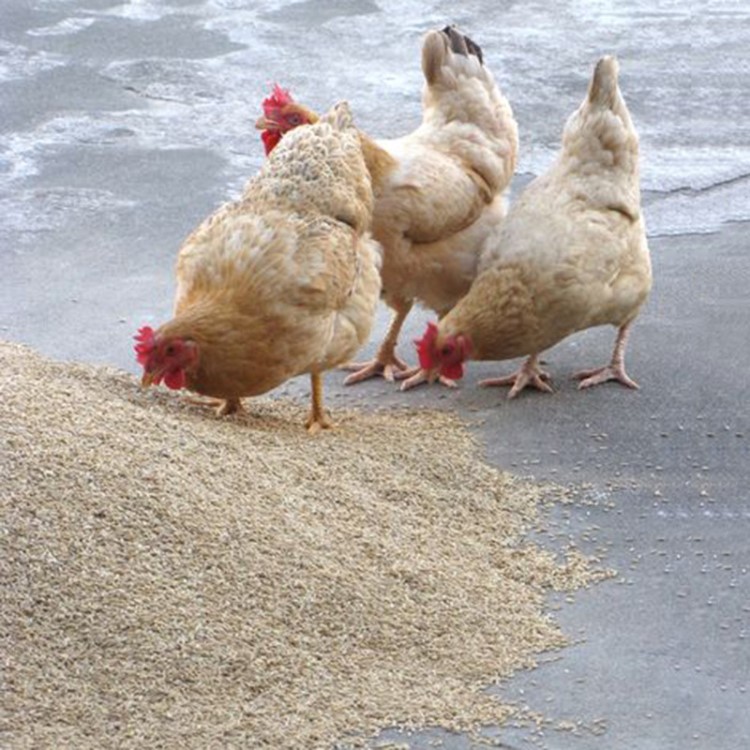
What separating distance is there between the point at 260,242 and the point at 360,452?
77 centimetres

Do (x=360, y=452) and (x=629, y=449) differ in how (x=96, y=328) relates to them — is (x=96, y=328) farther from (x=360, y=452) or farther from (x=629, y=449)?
(x=629, y=449)

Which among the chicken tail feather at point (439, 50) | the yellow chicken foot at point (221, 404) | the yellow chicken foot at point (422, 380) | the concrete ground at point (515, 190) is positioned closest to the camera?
the concrete ground at point (515, 190)

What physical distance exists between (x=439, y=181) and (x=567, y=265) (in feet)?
2.03

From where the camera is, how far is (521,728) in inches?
144

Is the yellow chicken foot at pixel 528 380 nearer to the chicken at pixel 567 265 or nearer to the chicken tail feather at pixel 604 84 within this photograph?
the chicken at pixel 567 265

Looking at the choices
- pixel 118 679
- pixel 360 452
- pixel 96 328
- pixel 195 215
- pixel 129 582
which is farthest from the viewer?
pixel 195 215

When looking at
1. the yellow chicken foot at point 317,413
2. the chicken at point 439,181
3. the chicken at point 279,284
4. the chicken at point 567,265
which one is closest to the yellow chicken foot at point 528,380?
the chicken at point 567,265

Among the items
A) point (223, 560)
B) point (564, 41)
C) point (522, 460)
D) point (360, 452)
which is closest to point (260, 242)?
point (360, 452)

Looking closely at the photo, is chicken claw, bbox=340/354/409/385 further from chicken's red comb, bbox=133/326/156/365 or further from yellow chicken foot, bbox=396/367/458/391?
chicken's red comb, bbox=133/326/156/365

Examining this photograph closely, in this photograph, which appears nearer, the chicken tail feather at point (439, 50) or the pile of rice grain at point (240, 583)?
the pile of rice grain at point (240, 583)

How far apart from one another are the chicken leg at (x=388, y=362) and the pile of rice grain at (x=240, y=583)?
104cm

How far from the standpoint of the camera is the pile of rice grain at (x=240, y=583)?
11.5 feet

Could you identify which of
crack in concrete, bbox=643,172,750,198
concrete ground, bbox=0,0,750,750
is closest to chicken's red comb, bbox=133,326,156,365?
concrete ground, bbox=0,0,750,750

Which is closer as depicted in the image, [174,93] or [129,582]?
[129,582]
